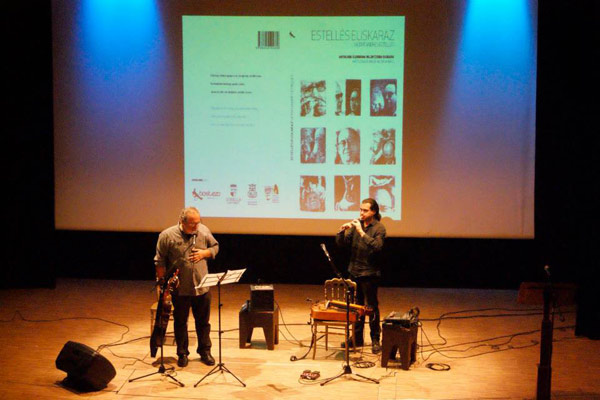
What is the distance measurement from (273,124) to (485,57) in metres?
2.76

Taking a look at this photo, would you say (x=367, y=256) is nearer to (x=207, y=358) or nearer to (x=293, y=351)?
(x=293, y=351)

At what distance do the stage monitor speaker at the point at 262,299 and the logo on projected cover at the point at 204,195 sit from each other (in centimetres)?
Answer: 249

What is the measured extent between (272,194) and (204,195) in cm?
88

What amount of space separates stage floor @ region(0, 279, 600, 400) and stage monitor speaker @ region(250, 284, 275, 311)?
42 cm

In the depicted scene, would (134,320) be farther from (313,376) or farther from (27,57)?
(27,57)

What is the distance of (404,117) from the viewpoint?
8.98 meters

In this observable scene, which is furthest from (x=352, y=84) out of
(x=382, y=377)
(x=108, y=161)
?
(x=382, y=377)

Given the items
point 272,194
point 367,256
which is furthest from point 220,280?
point 272,194

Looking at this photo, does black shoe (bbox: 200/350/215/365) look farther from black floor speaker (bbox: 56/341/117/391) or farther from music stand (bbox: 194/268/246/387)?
black floor speaker (bbox: 56/341/117/391)

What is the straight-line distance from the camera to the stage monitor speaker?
6.98 metres

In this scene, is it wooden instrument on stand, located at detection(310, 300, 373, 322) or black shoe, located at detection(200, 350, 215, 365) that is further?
wooden instrument on stand, located at detection(310, 300, 373, 322)

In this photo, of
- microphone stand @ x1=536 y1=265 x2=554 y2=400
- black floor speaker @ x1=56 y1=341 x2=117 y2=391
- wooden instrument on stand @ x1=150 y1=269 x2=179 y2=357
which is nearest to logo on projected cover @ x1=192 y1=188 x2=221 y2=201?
wooden instrument on stand @ x1=150 y1=269 x2=179 y2=357

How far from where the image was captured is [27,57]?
9.15 metres

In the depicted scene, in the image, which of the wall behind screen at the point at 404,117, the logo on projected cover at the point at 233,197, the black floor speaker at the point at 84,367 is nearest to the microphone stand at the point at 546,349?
the black floor speaker at the point at 84,367
